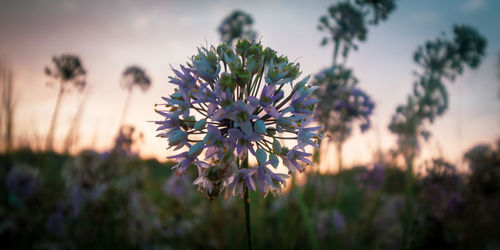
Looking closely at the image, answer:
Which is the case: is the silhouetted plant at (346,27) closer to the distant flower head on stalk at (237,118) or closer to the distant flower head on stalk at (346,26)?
the distant flower head on stalk at (346,26)

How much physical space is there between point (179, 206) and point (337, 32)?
4155mm

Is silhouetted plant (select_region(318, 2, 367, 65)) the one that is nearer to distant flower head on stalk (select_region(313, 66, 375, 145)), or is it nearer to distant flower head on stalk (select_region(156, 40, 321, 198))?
distant flower head on stalk (select_region(313, 66, 375, 145))

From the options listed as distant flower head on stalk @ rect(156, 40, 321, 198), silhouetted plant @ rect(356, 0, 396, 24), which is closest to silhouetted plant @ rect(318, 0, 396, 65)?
silhouetted plant @ rect(356, 0, 396, 24)

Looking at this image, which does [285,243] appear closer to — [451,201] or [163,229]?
[163,229]

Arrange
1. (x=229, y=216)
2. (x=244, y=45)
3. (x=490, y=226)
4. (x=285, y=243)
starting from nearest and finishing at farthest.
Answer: (x=244, y=45)
(x=285, y=243)
(x=229, y=216)
(x=490, y=226)

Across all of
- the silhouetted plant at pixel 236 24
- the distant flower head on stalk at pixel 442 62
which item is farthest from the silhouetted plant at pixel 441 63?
the silhouetted plant at pixel 236 24

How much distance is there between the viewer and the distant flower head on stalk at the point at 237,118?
1.88 m

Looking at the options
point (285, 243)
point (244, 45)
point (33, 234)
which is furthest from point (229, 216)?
point (244, 45)

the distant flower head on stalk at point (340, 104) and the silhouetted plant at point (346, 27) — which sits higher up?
the silhouetted plant at point (346, 27)

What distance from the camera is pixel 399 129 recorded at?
6902 millimetres

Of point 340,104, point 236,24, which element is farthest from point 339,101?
point 236,24

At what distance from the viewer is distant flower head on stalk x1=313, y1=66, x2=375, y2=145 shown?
16.7 feet

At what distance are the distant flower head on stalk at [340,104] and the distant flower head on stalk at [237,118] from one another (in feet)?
9.84

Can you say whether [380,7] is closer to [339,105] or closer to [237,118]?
[339,105]
